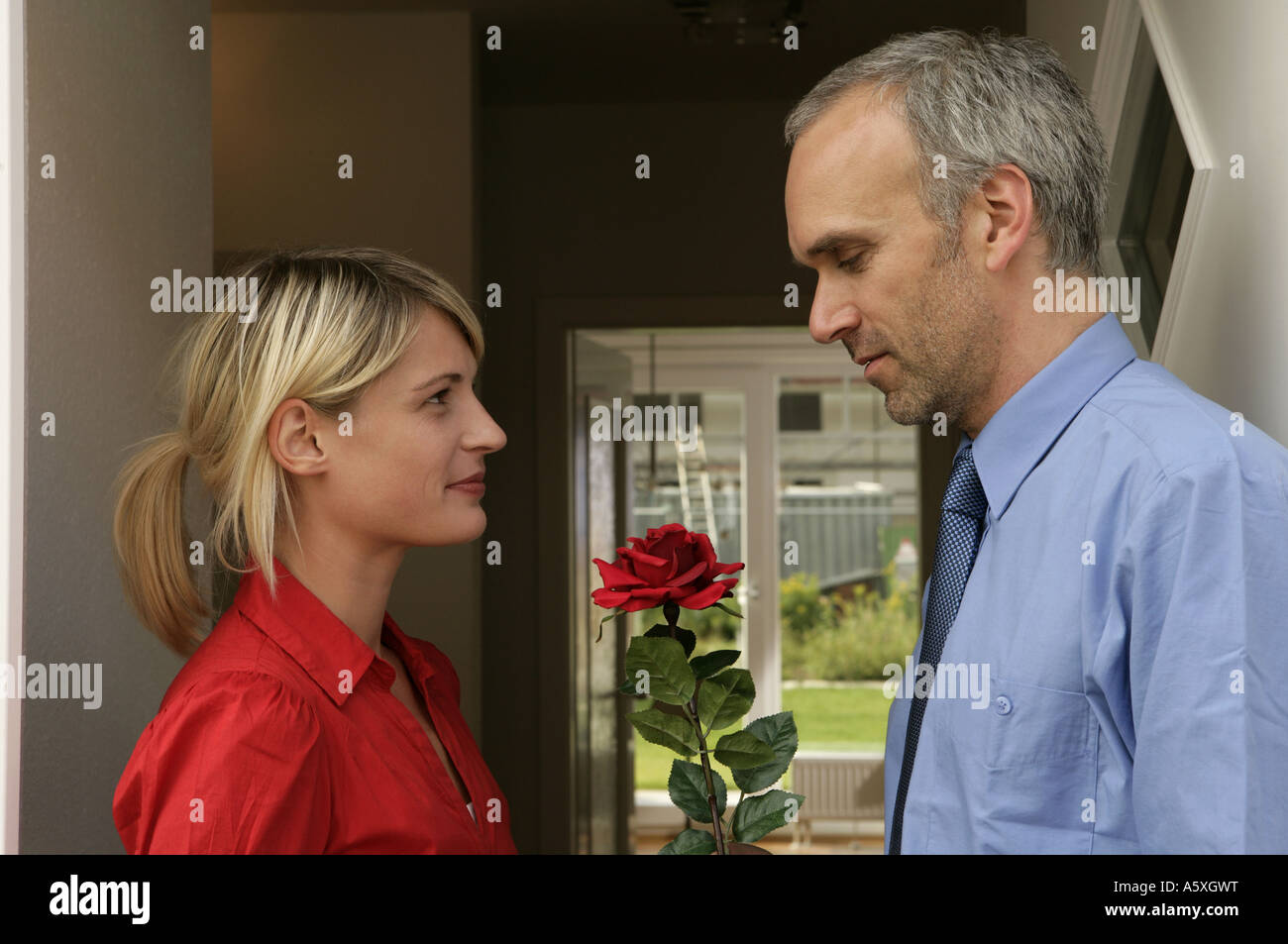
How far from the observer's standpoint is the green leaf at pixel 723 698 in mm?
1132

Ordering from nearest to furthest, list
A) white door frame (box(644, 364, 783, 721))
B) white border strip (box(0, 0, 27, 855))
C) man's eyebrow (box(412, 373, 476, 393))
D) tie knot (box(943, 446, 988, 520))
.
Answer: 1. tie knot (box(943, 446, 988, 520))
2. white border strip (box(0, 0, 27, 855))
3. man's eyebrow (box(412, 373, 476, 393))
4. white door frame (box(644, 364, 783, 721))

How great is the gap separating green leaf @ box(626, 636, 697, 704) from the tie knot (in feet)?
0.99

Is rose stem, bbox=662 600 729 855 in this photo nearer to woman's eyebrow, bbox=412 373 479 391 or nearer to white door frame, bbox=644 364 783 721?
woman's eyebrow, bbox=412 373 479 391

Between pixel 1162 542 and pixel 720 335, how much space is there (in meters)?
6.26

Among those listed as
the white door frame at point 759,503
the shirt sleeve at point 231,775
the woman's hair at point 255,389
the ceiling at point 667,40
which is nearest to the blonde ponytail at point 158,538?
the woman's hair at point 255,389

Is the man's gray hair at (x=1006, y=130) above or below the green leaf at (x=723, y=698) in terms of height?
above

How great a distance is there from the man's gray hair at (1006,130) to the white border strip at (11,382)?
35.1 inches

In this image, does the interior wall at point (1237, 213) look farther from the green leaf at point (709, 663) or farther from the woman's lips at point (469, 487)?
the woman's lips at point (469, 487)

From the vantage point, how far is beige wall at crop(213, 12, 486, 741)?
336 centimetres

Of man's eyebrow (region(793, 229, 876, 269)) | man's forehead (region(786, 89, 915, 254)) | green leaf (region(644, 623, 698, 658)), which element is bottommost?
green leaf (region(644, 623, 698, 658))

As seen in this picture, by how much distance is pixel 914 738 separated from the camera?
1103mm

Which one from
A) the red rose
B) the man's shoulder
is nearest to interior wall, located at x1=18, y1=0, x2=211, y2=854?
the red rose
